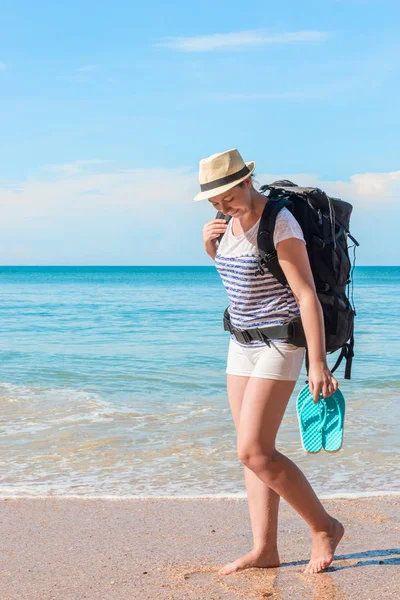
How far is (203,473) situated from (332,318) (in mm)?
2656

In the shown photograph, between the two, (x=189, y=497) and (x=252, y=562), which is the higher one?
(x=252, y=562)

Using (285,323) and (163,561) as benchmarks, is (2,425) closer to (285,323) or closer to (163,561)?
(163,561)

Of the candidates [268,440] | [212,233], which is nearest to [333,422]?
[268,440]

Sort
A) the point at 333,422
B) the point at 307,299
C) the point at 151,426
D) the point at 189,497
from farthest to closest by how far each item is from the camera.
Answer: the point at 151,426 → the point at 189,497 → the point at 333,422 → the point at 307,299

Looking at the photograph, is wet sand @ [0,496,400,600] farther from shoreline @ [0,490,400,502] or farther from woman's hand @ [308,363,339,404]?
woman's hand @ [308,363,339,404]

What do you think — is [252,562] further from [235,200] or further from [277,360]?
[235,200]

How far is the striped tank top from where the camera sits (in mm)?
3102

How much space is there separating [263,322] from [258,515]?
0.92 meters

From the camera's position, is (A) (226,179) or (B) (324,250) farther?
(B) (324,250)

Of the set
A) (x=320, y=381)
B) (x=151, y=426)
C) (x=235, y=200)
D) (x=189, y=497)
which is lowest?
(x=151, y=426)

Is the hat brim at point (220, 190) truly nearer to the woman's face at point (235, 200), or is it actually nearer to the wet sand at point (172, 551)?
the woman's face at point (235, 200)

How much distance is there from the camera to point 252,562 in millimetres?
3395

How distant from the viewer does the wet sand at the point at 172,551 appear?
10.5ft

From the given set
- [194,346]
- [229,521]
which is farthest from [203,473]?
[194,346]
